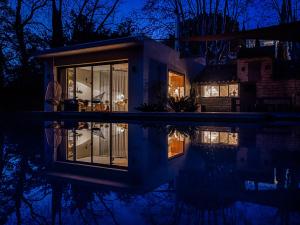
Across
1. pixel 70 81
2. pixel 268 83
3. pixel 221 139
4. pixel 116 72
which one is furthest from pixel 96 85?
pixel 221 139

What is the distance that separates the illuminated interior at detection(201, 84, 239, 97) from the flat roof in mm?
6469

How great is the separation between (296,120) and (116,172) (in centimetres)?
789

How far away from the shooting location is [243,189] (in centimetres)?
Result: 146

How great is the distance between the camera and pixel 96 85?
51.1 feet

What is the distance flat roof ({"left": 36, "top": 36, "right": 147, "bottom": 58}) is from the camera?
395 inches

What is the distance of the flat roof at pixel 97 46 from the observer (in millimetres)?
10031

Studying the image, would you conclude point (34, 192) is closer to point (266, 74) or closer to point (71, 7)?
point (266, 74)

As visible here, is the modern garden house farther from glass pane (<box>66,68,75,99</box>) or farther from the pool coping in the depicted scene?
the pool coping

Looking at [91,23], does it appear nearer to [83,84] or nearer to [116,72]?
[116,72]

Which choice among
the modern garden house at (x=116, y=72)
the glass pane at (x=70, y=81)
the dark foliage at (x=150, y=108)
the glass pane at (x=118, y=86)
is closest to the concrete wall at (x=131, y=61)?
the modern garden house at (x=116, y=72)

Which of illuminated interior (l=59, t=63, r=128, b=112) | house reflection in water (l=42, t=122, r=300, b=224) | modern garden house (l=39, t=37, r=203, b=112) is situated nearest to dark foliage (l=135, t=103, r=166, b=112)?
modern garden house (l=39, t=37, r=203, b=112)

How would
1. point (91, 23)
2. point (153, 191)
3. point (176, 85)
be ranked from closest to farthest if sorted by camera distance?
point (153, 191), point (176, 85), point (91, 23)

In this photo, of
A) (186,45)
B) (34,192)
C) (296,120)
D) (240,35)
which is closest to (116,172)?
(34,192)

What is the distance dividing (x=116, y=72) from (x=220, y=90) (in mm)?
5714
